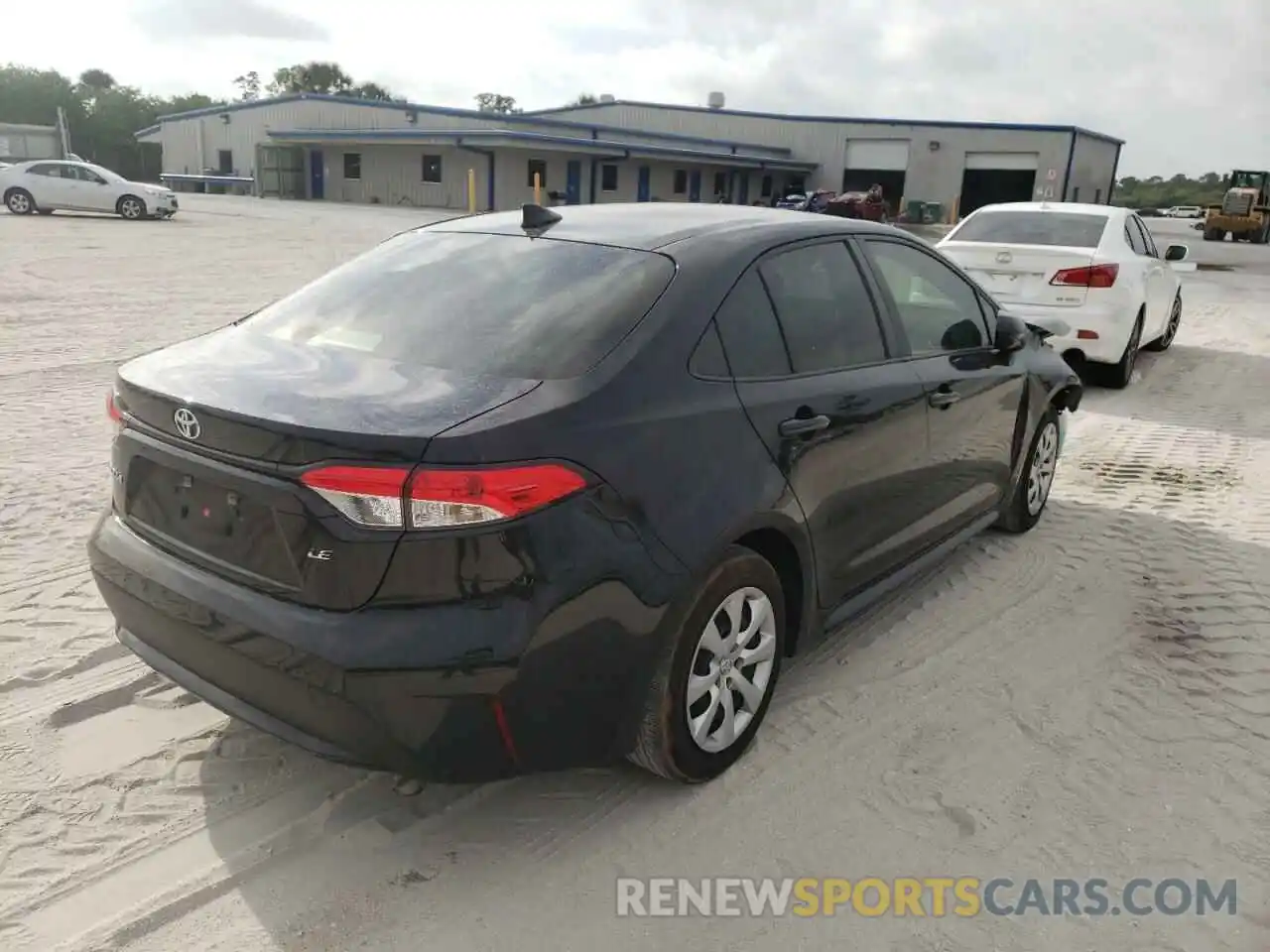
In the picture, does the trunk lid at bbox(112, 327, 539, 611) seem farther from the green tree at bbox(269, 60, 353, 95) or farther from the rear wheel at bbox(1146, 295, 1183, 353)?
the green tree at bbox(269, 60, 353, 95)

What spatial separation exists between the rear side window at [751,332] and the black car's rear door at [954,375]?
0.81 metres

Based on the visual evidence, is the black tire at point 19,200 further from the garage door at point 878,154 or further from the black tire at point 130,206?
the garage door at point 878,154

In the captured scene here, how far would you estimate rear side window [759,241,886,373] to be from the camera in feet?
10.9

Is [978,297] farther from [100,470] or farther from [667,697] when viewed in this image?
[100,470]

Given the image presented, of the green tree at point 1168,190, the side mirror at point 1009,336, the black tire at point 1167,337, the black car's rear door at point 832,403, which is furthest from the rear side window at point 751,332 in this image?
the green tree at point 1168,190

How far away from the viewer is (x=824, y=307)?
3516mm

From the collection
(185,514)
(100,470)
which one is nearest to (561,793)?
(185,514)

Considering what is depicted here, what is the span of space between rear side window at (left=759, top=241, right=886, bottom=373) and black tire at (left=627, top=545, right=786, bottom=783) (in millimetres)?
732

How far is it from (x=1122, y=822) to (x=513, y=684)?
1.93 metres

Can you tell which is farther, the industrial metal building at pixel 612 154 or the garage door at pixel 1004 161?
the garage door at pixel 1004 161

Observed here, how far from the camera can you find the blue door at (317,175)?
149ft

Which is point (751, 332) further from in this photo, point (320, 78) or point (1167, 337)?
point (320, 78)

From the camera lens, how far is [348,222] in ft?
93.1

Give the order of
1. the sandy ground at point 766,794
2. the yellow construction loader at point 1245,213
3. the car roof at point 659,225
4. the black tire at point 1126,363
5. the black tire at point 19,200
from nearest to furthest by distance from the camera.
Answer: the sandy ground at point 766,794
the car roof at point 659,225
the black tire at point 1126,363
the black tire at point 19,200
the yellow construction loader at point 1245,213
